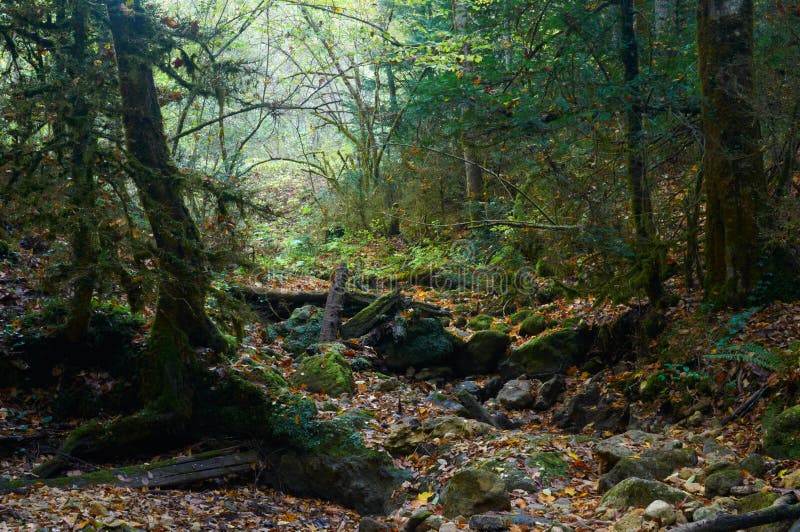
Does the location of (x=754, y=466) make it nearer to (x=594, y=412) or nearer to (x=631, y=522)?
(x=631, y=522)

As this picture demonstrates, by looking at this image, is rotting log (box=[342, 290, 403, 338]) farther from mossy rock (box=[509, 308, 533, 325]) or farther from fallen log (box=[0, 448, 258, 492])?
fallen log (box=[0, 448, 258, 492])

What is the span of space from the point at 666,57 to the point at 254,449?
8.43m

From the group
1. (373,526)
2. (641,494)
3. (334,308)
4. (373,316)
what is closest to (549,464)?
(641,494)

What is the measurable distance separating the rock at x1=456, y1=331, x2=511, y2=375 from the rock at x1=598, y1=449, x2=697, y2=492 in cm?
552

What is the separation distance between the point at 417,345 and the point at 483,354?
48.2 inches

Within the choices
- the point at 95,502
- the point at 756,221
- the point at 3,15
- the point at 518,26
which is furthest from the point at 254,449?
the point at 518,26

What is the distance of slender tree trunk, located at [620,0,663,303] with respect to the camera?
8.93m

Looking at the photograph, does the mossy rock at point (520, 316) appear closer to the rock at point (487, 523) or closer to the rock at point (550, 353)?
the rock at point (550, 353)

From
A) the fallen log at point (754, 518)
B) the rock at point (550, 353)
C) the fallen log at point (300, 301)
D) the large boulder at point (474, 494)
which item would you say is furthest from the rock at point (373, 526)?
the fallen log at point (300, 301)

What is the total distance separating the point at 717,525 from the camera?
3.58m

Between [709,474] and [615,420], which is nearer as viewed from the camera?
[709,474]

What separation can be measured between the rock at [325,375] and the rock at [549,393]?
9.56 ft

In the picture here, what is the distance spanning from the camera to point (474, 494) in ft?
17.8

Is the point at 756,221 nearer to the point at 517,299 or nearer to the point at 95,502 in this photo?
the point at 517,299
